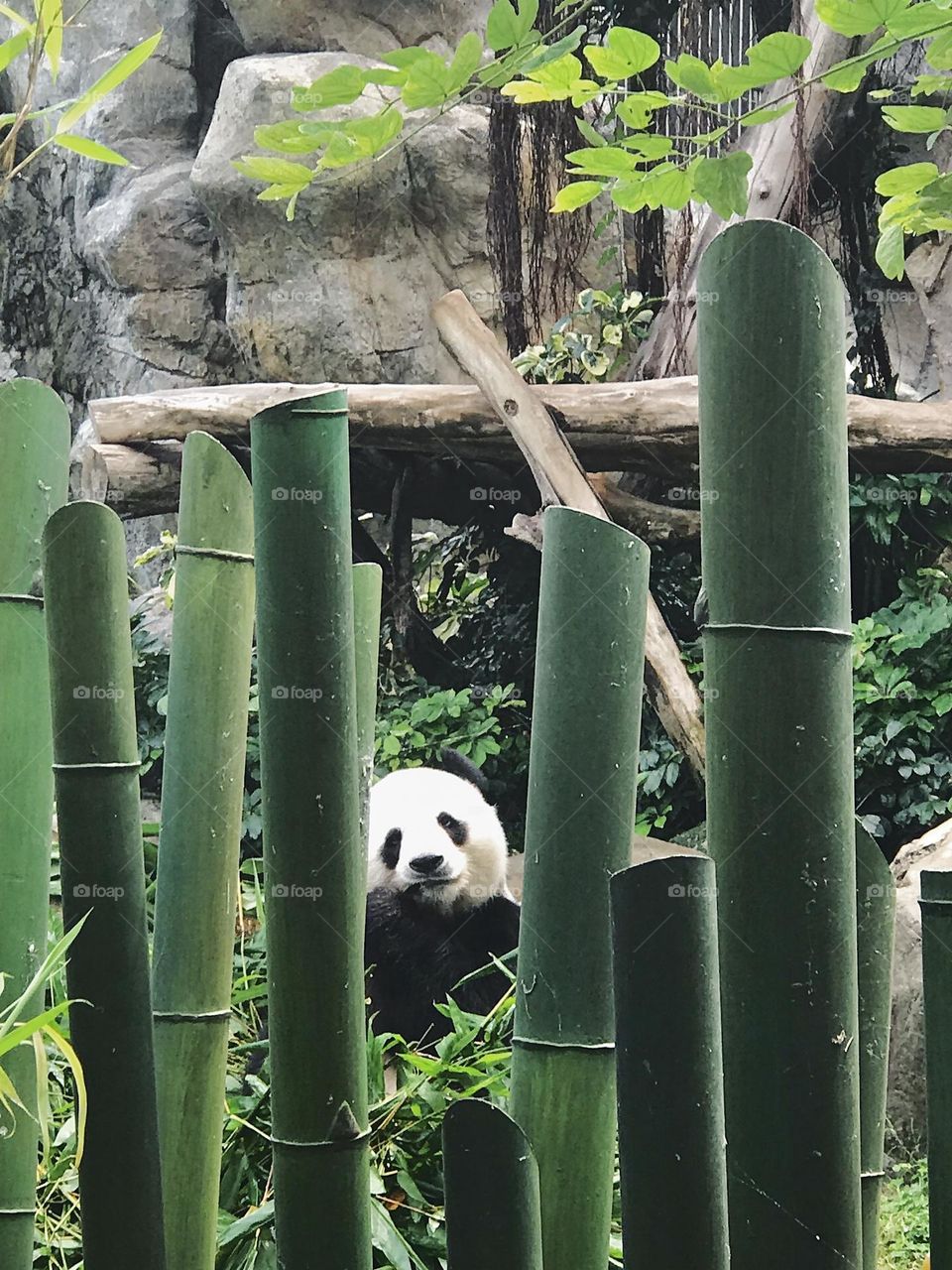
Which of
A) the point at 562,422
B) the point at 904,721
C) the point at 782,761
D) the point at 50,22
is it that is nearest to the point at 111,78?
the point at 50,22

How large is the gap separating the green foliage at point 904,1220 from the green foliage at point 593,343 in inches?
121

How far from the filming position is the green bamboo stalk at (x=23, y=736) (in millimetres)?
755

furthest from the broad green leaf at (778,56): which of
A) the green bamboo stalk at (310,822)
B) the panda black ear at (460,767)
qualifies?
the panda black ear at (460,767)

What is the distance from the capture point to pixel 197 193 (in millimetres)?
7047

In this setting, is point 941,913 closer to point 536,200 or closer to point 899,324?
point 536,200

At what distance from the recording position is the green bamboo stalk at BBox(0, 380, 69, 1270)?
755 mm

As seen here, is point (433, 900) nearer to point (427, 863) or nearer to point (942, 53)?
point (427, 863)

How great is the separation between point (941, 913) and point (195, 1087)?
48 centimetres

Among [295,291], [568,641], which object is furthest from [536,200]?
[568,641]

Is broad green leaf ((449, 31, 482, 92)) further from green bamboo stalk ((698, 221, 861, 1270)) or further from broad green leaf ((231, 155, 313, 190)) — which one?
green bamboo stalk ((698, 221, 861, 1270))

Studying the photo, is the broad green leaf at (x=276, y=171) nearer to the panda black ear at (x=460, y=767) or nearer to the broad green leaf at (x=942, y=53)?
the broad green leaf at (x=942, y=53)

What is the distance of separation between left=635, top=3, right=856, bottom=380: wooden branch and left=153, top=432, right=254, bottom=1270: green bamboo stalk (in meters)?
3.66

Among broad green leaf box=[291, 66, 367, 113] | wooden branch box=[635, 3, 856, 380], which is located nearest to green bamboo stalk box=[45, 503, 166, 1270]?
broad green leaf box=[291, 66, 367, 113]

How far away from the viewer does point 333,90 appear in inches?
32.2
